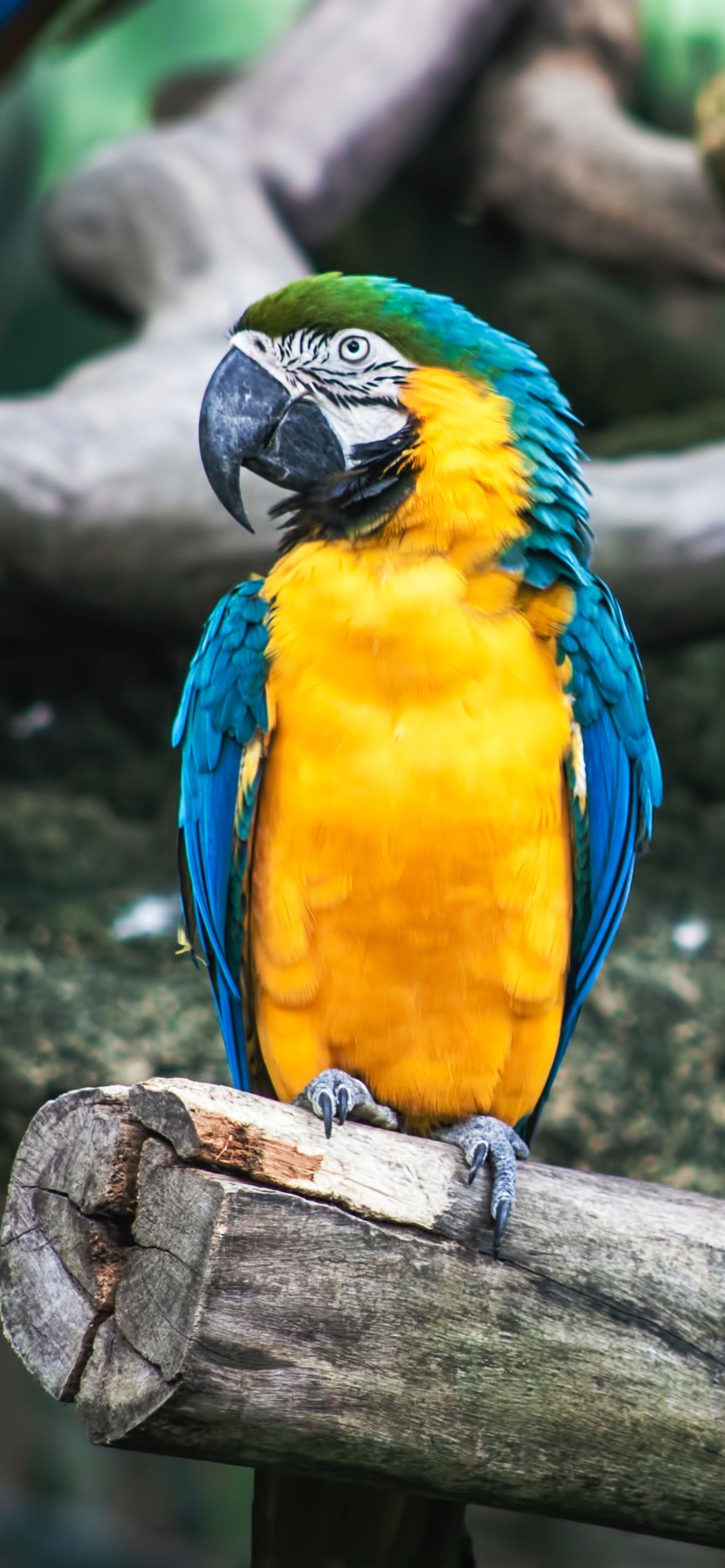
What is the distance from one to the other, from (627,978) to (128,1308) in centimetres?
198

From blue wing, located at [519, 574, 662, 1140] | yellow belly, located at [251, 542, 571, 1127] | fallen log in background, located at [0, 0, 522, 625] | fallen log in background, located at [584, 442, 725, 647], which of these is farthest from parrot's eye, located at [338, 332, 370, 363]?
fallen log in background, located at [584, 442, 725, 647]

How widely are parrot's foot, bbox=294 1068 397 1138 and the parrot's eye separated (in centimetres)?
80

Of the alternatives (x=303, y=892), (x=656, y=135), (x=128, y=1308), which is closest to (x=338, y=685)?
(x=303, y=892)

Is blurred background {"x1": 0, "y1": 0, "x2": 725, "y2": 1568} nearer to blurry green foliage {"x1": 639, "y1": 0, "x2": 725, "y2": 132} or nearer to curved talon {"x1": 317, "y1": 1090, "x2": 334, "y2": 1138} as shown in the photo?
blurry green foliage {"x1": 639, "y1": 0, "x2": 725, "y2": 132}

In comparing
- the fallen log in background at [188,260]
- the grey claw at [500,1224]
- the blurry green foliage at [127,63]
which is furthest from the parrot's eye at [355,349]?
the blurry green foliage at [127,63]

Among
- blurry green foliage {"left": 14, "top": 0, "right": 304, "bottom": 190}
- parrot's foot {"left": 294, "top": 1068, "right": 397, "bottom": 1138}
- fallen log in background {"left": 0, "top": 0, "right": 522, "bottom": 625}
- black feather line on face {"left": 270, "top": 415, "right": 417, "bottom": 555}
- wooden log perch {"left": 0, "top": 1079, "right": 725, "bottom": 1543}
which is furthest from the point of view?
blurry green foliage {"left": 14, "top": 0, "right": 304, "bottom": 190}

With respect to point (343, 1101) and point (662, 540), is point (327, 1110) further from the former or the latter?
point (662, 540)

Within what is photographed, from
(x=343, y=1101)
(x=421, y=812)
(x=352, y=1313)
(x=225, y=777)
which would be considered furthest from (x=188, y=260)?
(x=352, y=1313)

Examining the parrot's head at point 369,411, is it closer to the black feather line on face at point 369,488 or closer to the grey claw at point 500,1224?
the black feather line on face at point 369,488

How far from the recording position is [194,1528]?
345cm

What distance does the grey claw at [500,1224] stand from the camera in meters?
1.23

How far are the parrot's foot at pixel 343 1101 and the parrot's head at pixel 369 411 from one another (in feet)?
2.01

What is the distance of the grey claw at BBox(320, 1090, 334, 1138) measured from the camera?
125 centimetres

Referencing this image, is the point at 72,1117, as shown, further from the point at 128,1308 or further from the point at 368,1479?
the point at 368,1479
